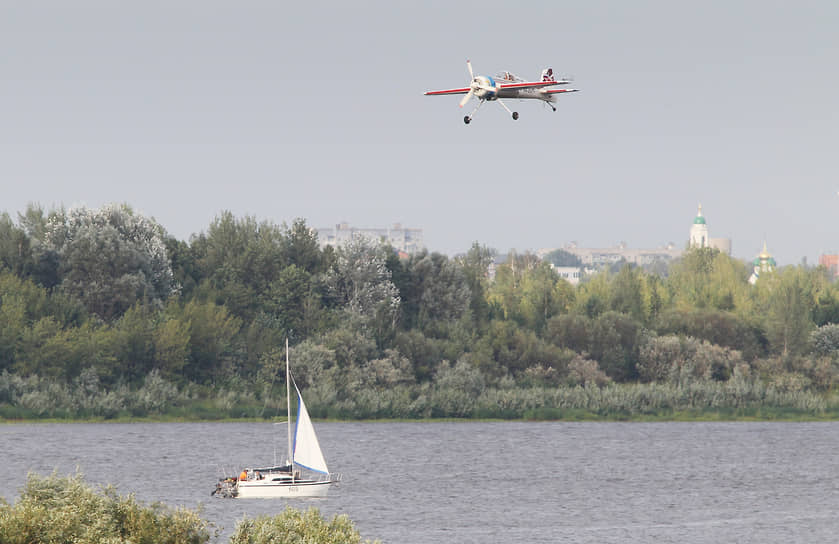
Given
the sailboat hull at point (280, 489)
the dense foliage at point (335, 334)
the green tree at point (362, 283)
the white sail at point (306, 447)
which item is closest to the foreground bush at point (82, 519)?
the sailboat hull at point (280, 489)

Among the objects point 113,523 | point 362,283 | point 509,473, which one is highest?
point 362,283

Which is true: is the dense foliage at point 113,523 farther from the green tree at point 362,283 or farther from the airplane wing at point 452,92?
the green tree at point 362,283

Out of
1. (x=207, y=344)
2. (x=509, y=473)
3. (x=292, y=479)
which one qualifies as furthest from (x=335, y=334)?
(x=292, y=479)

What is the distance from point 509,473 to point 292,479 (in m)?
21.0

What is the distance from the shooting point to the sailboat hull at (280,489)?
8388cm

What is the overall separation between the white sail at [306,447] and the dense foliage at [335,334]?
39.8 metres

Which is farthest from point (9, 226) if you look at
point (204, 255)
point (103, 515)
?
point (103, 515)

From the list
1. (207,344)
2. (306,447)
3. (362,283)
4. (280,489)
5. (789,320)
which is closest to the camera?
(280,489)

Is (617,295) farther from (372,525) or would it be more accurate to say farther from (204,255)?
(372,525)

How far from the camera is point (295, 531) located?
43.6 metres

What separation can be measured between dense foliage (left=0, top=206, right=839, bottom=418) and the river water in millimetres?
3086

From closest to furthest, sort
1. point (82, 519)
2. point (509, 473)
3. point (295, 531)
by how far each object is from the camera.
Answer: point (295, 531), point (82, 519), point (509, 473)

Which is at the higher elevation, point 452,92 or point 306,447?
point 452,92

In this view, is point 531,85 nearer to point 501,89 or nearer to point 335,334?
point 501,89
